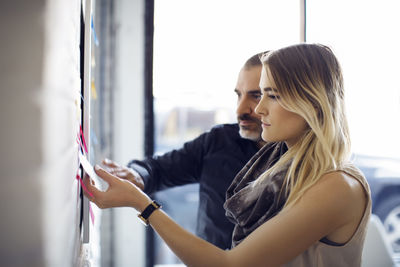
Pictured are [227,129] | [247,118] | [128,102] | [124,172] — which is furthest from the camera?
[128,102]

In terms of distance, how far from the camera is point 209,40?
87.1 inches

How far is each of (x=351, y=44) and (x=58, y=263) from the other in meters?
2.28

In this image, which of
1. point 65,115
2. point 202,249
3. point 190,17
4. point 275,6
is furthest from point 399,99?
point 65,115

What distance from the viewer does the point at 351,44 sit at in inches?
88.8

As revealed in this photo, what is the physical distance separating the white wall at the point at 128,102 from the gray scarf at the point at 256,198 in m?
1.18

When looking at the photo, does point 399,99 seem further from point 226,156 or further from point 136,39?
point 136,39

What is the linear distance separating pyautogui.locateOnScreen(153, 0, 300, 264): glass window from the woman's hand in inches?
55.0

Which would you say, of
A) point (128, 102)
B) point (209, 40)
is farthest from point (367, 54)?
point (128, 102)

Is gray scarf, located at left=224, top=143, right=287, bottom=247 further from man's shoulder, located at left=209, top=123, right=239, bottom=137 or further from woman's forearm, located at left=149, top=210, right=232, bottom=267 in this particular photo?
man's shoulder, located at left=209, top=123, right=239, bottom=137

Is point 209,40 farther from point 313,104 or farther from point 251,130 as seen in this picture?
point 313,104

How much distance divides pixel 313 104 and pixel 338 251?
373 millimetres

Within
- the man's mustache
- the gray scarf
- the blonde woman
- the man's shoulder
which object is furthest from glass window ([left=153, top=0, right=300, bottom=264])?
the blonde woman

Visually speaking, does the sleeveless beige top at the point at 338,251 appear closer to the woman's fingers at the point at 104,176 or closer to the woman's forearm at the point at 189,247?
the woman's forearm at the point at 189,247

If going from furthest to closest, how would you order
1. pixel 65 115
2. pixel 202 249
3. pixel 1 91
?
pixel 202 249
pixel 65 115
pixel 1 91
